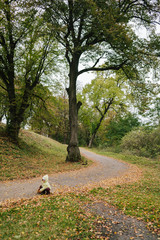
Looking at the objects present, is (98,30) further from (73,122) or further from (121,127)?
(121,127)

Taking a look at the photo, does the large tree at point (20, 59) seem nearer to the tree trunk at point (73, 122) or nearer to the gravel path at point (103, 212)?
the tree trunk at point (73, 122)

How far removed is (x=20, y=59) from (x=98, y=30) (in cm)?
727

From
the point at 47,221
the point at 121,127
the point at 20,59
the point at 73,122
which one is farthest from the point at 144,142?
the point at 47,221

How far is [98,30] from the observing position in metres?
11.6

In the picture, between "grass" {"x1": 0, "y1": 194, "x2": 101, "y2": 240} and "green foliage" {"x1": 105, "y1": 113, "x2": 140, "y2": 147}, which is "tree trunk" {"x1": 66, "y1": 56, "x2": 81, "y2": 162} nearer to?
"grass" {"x1": 0, "y1": 194, "x2": 101, "y2": 240}

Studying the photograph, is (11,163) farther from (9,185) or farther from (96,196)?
(96,196)

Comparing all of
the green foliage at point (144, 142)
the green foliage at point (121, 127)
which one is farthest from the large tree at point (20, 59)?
the green foliage at point (121, 127)

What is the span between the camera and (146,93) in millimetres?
13484

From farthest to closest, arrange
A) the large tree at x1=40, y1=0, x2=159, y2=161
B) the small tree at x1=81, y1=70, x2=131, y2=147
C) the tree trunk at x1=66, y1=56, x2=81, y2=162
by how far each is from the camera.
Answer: the small tree at x1=81, y1=70, x2=131, y2=147, the tree trunk at x1=66, y1=56, x2=81, y2=162, the large tree at x1=40, y1=0, x2=159, y2=161

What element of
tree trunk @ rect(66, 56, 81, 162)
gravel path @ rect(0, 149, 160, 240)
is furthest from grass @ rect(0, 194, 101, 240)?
tree trunk @ rect(66, 56, 81, 162)

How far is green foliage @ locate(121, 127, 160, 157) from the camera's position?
1834 cm

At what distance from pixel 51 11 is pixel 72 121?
27.4ft

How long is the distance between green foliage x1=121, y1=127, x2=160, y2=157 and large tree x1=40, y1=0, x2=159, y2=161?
8.46 m

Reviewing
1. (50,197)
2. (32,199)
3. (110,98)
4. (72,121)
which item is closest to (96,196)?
(50,197)
